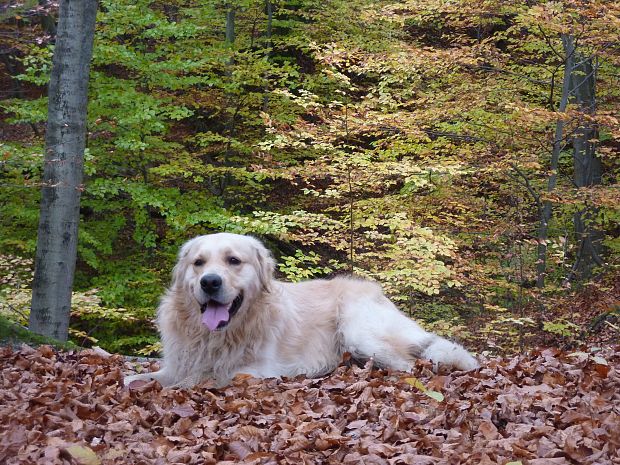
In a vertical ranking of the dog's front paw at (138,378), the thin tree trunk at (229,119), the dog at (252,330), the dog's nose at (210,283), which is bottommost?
the dog's front paw at (138,378)

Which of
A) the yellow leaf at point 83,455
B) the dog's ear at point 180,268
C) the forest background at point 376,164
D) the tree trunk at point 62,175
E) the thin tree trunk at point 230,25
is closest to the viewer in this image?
the yellow leaf at point 83,455

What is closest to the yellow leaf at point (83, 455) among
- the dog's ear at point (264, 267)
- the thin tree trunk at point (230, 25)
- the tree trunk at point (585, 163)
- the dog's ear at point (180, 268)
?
Result: the dog's ear at point (180, 268)

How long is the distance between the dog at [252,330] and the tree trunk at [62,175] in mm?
2858

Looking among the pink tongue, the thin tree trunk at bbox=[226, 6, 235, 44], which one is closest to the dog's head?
the pink tongue

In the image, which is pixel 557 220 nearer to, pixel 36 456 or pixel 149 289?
pixel 149 289

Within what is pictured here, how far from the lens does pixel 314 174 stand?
8.70 meters

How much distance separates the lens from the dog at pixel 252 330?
4578 millimetres

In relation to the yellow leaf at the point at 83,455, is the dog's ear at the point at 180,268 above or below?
above

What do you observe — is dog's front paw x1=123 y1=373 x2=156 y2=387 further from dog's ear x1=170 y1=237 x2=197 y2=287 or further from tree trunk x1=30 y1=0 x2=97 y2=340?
tree trunk x1=30 y1=0 x2=97 y2=340

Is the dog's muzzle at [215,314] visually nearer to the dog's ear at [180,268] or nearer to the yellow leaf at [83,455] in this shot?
the dog's ear at [180,268]

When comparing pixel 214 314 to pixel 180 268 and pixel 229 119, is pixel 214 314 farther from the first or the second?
pixel 229 119

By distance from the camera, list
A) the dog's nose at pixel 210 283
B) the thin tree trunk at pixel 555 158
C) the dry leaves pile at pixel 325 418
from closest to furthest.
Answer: the dry leaves pile at pixel 325 418 < the dog's nose at pixel 210 283 < the thin tree trunk at pixel 555 158

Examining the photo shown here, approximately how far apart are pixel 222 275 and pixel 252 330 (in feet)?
1.66

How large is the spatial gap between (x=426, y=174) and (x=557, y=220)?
5069mm
